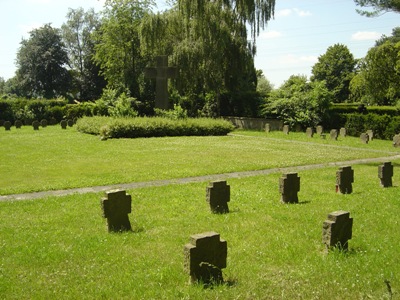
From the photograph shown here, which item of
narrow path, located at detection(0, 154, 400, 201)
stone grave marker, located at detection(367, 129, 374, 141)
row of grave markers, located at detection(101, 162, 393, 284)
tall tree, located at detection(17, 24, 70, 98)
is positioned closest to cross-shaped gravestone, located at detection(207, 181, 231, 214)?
row of grave markers, located at detection(101, 162, 393, 284)

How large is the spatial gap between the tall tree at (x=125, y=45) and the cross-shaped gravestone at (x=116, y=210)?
30435 mm

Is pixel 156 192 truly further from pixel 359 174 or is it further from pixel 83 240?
pixel 359 174

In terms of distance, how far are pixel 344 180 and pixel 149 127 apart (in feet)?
52.6

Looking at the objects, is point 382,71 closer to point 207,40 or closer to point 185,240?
point 207,40

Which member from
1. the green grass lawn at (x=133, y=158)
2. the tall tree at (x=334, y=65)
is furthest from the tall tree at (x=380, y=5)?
the tall tree at (x=334, y=65)

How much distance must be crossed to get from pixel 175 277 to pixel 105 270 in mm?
880

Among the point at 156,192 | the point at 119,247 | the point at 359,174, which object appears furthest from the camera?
the point at 359,174

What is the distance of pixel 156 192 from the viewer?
9.64 metres

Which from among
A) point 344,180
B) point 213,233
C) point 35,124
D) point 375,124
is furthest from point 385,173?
point 35,124

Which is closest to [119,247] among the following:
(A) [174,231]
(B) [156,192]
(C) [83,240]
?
(C) [83,240]

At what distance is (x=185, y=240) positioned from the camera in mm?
5941

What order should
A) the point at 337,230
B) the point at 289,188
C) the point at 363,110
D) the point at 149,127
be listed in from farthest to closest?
the point at 363,110 → the point at 149,127 → the point at 289,188 → the point at 337,230

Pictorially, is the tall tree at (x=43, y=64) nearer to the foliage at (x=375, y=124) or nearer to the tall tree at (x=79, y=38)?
the tall tree at (x=79, y=38)

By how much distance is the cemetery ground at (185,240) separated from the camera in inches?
167
